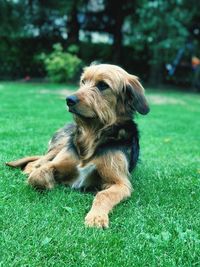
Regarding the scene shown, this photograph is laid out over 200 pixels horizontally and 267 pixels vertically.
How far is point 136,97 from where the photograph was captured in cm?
509

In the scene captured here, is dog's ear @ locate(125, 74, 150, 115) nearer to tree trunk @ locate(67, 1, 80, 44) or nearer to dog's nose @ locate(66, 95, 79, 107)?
dog's nose @ locate(66, 95, 79, 107)

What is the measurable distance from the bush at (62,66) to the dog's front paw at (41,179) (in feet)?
59.0

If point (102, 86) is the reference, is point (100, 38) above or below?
below

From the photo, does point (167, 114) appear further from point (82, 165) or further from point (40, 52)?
point (40, 52)

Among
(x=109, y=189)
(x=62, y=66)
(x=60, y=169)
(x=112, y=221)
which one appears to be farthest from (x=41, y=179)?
(x=62, y=66)

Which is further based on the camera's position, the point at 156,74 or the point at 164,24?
the point at 156,74

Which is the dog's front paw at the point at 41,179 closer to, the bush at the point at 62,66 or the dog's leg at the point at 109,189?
the dog's leg at the point at 109,189

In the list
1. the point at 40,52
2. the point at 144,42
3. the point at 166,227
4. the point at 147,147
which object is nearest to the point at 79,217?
Result: the point at 166,227

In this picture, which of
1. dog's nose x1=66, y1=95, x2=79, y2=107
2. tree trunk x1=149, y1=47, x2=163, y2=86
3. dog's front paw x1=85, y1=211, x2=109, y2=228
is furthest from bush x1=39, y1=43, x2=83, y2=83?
dog's front paw x1=85, y1=211, x2=109, y2=228

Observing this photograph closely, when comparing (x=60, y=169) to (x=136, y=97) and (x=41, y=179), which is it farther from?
(x=136, y=97)

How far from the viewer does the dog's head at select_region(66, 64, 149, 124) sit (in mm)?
4645

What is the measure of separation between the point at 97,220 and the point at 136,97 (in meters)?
1.71

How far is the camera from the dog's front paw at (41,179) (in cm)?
472

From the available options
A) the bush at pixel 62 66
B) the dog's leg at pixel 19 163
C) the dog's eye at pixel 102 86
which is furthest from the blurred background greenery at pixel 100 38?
the dog's eye at pixel 102 86
